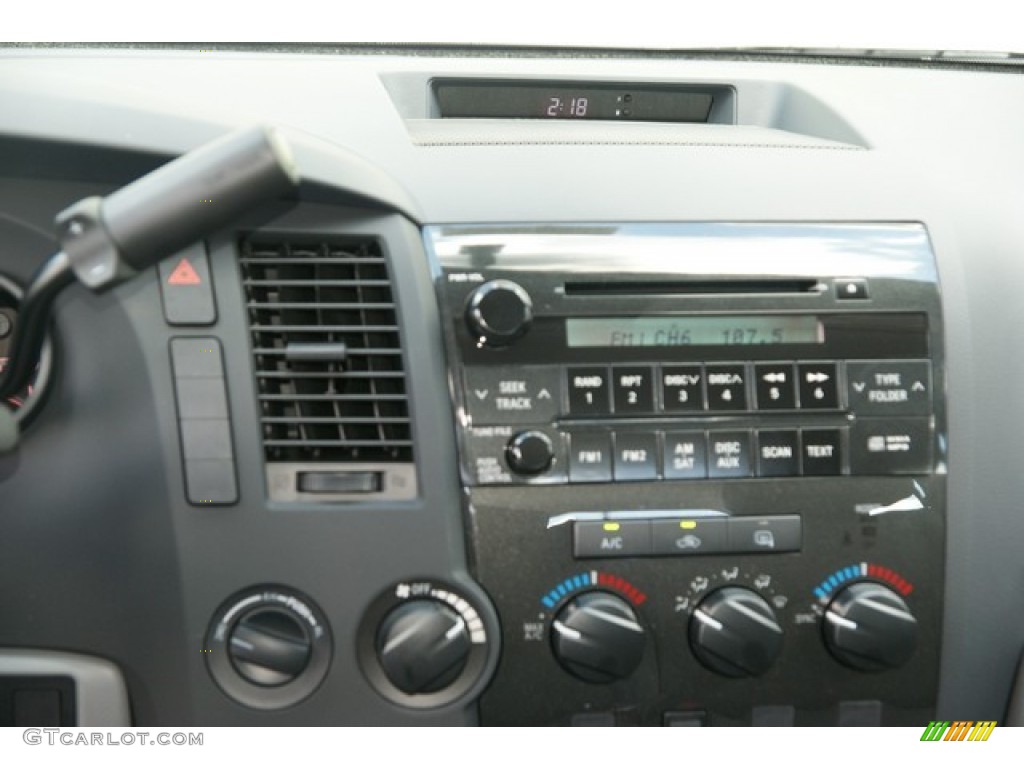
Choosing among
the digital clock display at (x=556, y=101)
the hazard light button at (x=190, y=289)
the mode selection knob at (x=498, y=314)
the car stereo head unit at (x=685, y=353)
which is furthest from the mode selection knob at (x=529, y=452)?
the digital clock display at (x=556, y=101)

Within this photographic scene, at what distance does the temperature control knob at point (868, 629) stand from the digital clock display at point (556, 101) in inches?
27.5

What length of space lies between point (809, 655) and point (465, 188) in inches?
27.3

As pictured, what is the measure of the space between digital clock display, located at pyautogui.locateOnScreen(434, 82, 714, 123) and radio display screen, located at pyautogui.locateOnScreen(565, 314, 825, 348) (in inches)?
14.6

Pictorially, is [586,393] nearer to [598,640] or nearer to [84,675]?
[598,640]

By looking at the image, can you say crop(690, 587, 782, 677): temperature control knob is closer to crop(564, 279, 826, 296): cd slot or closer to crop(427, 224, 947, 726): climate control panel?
crop(427, 224, 947, 726): climate control panel

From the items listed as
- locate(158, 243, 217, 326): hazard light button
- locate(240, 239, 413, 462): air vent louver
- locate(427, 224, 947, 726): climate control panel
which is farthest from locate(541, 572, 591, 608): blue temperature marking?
locate(158, 243, 217, 326): hazard light button

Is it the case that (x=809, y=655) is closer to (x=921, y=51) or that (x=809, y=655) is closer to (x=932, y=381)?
(x=932, y=381)

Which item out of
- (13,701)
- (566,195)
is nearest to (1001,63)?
(566,195)

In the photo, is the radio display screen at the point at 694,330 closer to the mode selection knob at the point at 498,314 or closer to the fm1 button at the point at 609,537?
the mode selection knob at the point at 498,314

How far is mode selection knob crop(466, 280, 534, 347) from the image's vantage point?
1236 millimetres

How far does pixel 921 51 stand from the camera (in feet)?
5.17

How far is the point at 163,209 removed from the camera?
3.38 feet

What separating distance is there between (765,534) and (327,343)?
0.56 metres

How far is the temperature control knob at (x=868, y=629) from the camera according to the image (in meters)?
1.28
